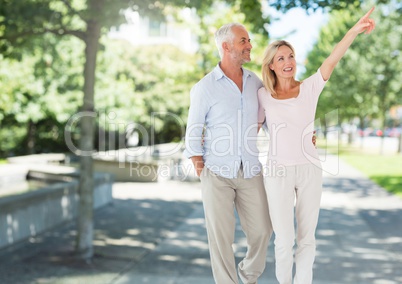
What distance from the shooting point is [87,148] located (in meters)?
9.11

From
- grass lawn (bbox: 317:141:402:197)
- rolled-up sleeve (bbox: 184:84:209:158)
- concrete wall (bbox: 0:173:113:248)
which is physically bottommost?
grass lawn (bbox: 317:141:402:197)

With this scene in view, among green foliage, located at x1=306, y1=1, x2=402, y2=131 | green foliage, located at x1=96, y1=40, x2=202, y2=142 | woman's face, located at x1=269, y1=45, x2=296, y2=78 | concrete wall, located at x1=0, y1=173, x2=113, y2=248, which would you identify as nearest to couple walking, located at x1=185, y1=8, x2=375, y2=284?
woman's face, located at x1=269, y1=45, x2=296, y2=78

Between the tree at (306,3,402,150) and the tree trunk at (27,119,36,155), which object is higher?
the tree at (306,3,402,150)

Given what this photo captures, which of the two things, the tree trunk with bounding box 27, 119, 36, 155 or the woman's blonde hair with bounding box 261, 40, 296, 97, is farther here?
the tree trunk with bounding box 27, 119, 36, 155

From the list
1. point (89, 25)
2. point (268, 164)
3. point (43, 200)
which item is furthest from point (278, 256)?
point (43, 200)

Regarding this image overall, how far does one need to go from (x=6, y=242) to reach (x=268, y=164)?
6.01 metres

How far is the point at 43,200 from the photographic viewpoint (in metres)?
10.8

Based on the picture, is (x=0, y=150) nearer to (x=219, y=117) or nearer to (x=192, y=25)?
(x=192, y=25)

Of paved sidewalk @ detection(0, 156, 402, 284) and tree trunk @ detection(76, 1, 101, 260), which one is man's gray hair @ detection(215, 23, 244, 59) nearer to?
paved sidewalk @ detection(0, 156, 402, 284)

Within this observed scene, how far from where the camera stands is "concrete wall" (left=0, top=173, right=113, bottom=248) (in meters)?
9.32

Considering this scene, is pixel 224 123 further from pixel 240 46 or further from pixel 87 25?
pixel 87 25

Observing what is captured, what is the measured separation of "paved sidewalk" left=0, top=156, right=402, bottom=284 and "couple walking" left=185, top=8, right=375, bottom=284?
9.19ft

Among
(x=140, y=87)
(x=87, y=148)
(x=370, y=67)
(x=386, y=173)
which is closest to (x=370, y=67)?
(x=370, y=67)

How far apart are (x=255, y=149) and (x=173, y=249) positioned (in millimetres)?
5126
